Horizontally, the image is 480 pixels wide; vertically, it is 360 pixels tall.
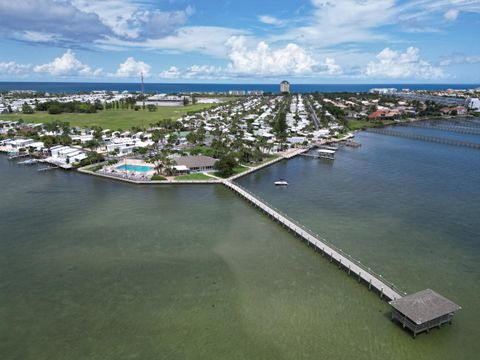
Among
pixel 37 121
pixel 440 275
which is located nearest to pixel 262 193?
pixel 440 275

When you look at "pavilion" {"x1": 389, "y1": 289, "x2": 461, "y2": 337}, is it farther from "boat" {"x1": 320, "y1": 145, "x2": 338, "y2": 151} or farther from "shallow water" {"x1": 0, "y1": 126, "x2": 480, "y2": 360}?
"boat" {"x1": 320, "y1": 145, "x2": 338, "y2": 151}

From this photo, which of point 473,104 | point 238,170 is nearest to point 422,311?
point 238,170

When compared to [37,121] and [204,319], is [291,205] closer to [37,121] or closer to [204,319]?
[204,319]

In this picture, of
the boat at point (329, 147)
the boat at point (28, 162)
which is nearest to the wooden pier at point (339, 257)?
the boat at point (329, 147)

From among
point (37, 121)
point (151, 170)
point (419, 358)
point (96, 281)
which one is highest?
point (37, 121)

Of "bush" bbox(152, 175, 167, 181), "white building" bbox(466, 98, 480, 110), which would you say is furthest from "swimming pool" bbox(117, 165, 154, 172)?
"white building" bbox(466, 98, 480, 110)

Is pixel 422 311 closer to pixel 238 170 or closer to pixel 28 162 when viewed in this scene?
pixel 238 170
